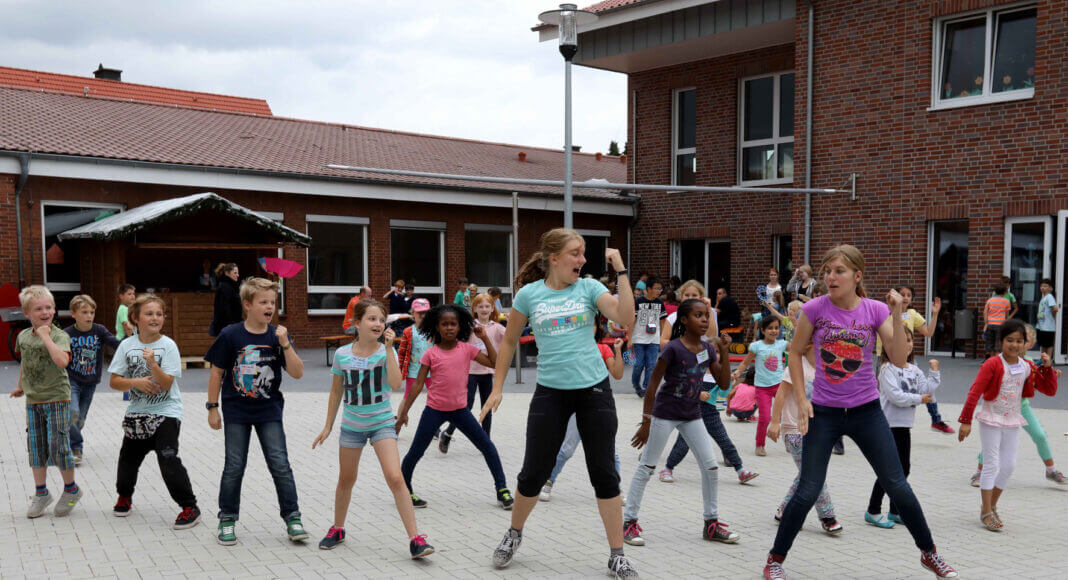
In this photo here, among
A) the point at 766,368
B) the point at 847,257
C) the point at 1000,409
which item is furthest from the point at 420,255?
the point at 847,257

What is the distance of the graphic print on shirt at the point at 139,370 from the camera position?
223 inches

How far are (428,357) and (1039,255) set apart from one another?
12907 millimetres

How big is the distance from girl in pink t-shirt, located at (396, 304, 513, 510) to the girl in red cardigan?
10.0ft

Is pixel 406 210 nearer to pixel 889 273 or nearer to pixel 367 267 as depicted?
pixel 367 267

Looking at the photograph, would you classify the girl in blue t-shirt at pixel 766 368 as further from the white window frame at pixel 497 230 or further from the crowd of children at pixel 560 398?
the white window frame at pixel 497 230

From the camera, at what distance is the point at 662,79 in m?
22.6

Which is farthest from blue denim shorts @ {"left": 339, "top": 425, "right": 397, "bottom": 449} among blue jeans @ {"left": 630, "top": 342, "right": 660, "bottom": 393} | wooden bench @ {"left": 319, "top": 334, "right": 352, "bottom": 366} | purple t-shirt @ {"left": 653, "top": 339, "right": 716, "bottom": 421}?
wooden bench @ {"left": 319, "top": 334, "right": 352, "bottom": 366}

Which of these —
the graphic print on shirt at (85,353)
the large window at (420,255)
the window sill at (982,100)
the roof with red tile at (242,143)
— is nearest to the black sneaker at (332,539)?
the graphic print on shirt at (85,353)

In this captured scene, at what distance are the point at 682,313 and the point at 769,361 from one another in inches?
111

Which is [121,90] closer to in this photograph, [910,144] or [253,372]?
[910,144]

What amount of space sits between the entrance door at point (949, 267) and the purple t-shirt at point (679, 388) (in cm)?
1232

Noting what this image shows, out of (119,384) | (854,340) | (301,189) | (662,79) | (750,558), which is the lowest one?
(750,558)

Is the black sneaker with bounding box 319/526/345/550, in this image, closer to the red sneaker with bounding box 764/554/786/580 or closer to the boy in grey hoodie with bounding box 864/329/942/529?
the red sneaker with bounding box 764/554/786/580

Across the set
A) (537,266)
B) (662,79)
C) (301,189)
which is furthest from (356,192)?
(537,266)
